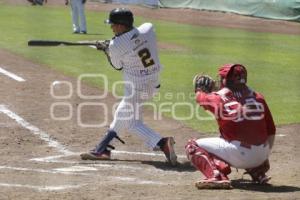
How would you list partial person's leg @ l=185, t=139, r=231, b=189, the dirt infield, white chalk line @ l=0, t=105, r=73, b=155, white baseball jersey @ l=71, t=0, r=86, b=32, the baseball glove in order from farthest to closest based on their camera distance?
white baseball jersey @ l=71, t=0, r=86, b=32 → white chalk line @ l=0, t=105, r=73, b=155 → the baseball glove → partial person's leg @ l=185, t=139, r=231, b=189 → the dirt infield

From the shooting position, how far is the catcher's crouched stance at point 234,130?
196 inches

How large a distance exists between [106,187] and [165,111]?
355 centimetres

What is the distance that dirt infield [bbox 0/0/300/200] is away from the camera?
4.82m

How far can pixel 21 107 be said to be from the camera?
827 cm

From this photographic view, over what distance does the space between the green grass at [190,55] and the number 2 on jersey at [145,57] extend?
5.85ft

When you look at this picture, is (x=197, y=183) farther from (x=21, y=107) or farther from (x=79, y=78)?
(x=79, y=78)

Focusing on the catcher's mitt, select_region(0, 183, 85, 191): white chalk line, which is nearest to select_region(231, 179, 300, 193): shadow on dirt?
the catcher's mitt

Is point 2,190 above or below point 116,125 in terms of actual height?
below

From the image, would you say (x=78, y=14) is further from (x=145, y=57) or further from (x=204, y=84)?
(x=204, y=84)

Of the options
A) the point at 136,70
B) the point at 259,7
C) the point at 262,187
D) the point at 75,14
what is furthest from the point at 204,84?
the point at 259,7

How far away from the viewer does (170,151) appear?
5.84 m

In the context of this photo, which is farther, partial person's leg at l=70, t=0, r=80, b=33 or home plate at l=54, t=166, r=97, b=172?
partial person's leg at l=70, t=0, r=80, b=33

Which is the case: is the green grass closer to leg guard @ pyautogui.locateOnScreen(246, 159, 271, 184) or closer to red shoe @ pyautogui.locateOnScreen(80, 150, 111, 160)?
red shoe @ pyautogui.locateOnScreen(80, 150, 111, 160)

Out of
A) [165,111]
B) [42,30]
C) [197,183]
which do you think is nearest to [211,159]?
[197,183]
